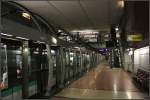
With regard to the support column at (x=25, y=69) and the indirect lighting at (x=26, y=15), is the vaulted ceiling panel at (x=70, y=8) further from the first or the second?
the support column at (x=25, y=69)

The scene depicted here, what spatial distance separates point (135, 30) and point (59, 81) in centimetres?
477

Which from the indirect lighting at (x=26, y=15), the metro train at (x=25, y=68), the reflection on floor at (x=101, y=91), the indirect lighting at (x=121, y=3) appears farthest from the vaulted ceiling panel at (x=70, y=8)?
the reflection on floor at (x=101, y=91)

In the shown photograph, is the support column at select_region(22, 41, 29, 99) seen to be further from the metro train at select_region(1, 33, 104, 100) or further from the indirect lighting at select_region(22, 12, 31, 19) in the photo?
the indirect lighting at select_region(22, 12, 31, 19)

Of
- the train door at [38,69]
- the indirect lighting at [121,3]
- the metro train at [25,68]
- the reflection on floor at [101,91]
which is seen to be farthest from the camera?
the reflection on floor at [101,91]

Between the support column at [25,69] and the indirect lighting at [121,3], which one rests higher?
the indirect lighting at [121,3]

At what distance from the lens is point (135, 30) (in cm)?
1388

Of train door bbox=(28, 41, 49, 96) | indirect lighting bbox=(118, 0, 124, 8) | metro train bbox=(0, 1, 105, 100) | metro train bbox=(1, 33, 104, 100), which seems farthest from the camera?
train door bbox=(28, 41, 49, 96)

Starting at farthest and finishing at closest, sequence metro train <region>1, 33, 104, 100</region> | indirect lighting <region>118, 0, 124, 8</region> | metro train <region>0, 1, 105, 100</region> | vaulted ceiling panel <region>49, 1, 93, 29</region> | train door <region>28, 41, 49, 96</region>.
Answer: train door <region>28, 41, 49, 96</region>
vaulted ceiling panel <region>49, 1, 93, 29</region>
indirect lighting <region>118, 0, 124, 8</region>
metro train <region>1, 33, 104, 100</region>
metro train <region>0, 1, 105, 100</region>

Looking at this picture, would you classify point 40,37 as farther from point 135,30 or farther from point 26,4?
point 135,30

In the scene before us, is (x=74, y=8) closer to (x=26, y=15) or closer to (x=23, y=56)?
(x=26, y=15)

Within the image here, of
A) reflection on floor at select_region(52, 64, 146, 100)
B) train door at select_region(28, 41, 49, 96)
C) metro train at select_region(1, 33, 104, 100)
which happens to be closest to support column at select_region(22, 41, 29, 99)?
metro train at select_region(1, 33, 104, 100)

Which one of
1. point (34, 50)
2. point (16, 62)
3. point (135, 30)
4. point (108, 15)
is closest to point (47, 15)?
point (34, 50)

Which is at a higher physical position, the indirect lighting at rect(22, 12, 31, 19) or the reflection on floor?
the indirect lighting at rect(22, 12, 31, 19)

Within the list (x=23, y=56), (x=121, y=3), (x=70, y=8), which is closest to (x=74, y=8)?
(x=70, y=8)
